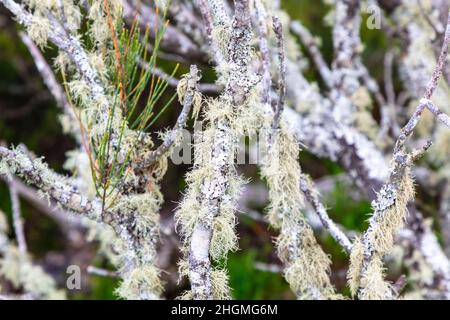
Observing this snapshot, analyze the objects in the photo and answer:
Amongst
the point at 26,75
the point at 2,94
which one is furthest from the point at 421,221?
the point at 2,94

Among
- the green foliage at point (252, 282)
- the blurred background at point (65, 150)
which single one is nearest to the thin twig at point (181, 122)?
the green foliage at point (252, 282)

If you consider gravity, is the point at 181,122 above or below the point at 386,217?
above

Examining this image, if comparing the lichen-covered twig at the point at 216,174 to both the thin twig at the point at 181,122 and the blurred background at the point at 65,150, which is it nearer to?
the thin twig at the point at 181,122

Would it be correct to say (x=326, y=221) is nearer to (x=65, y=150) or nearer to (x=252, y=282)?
(x=252, y=282)

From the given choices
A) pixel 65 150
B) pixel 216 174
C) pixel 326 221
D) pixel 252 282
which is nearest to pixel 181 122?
pixel 216 174

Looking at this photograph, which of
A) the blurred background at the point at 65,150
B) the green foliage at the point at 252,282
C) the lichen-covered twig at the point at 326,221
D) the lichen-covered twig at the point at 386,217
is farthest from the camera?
the blurred background at the point at 65,150

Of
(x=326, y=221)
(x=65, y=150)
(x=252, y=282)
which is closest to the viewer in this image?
(x=326, y=221)

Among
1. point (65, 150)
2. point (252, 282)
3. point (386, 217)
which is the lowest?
point (386, 217)

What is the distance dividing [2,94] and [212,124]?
8.14 ft

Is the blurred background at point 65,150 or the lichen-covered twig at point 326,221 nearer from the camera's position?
the lichen-covered twig at point 326,221

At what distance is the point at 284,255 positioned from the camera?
4.58ft

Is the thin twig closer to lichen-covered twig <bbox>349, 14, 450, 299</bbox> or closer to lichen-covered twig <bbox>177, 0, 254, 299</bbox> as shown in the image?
lichen-covered twig <bbox>177, 0, 254, 299</bbox>

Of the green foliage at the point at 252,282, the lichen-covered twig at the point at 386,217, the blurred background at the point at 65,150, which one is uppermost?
the blurred background at the point at 65,150

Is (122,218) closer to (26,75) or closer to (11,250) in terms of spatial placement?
(11,250)
